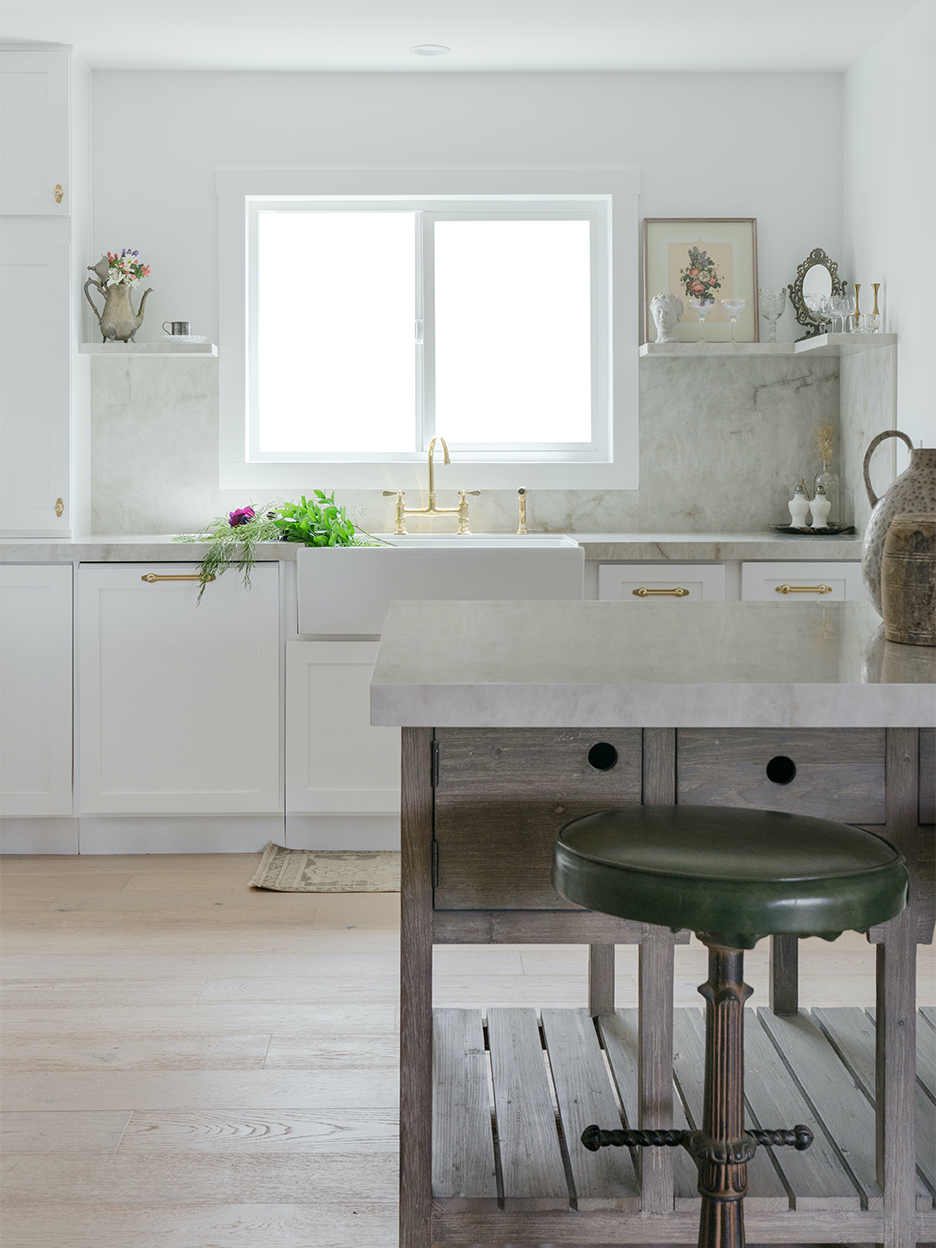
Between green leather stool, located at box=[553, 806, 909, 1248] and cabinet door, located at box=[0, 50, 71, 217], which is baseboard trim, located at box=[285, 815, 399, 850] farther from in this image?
green leather stool, located at box=[553, 806, 909, 1248]

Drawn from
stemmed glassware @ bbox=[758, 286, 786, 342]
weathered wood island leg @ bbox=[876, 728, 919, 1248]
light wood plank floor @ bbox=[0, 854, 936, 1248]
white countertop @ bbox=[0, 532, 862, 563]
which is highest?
stemmed glassware @ bbox=[758, 286, 786, 342]

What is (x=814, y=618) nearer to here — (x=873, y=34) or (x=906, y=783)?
(x=906, y=783)

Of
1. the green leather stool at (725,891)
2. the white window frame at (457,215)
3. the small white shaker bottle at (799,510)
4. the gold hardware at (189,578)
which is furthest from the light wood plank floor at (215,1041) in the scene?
the small white shaker bottle at (799,510)

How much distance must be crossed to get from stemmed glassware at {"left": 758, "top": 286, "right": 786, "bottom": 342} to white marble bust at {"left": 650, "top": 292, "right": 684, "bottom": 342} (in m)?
0.33

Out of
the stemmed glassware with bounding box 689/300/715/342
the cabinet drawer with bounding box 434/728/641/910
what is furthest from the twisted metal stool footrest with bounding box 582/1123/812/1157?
the stemmed glassware with bounding box 689/300/715/342

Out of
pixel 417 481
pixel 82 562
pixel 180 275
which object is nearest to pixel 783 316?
pixel 417 481

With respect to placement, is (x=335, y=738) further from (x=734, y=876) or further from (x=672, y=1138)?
(x=734, y=876)

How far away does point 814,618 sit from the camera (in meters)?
1.94

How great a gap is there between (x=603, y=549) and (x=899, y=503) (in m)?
2.02

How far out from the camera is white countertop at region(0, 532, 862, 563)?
3.60 meters

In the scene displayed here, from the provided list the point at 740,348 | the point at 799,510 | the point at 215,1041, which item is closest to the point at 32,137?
the point at 740,348

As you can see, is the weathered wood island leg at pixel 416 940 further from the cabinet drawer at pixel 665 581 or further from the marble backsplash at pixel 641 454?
the marble backsplash at pixel 641 454

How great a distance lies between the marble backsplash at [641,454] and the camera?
13.8 feet

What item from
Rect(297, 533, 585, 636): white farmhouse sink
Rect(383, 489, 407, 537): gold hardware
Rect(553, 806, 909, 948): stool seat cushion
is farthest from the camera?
Rect(383, 489, 407, 537): gold hardware
